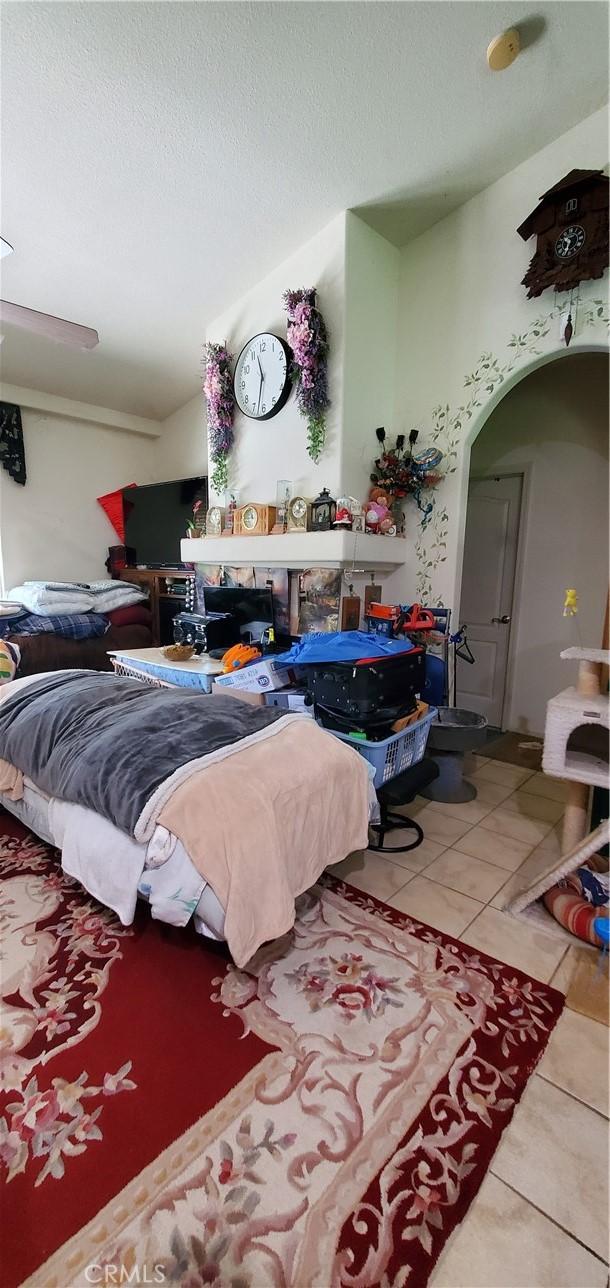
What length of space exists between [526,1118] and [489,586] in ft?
10.7

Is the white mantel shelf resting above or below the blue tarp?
above

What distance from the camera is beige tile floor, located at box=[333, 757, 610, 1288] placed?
0.90 metres

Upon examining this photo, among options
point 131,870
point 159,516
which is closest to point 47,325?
point 159,516

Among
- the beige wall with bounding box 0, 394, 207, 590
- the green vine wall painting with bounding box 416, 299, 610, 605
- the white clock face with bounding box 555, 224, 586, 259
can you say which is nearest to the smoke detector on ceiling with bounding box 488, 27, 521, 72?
the white clock face with bounding box 555, 224, 586, 259

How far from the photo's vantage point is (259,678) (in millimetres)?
2498

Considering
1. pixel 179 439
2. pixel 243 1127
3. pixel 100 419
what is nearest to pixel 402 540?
pixel 243 1127

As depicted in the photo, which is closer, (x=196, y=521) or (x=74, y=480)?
(x=196, y=521)

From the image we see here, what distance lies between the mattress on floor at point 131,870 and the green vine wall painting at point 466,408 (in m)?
2.11

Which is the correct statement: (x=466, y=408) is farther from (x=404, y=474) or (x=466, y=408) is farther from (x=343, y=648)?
(x=343, y=648)

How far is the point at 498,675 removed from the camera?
3822 mm

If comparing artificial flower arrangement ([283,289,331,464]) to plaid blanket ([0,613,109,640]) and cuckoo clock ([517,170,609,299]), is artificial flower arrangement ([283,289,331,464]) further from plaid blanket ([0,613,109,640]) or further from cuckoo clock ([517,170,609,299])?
plaid blanket ([0,613,109,640])

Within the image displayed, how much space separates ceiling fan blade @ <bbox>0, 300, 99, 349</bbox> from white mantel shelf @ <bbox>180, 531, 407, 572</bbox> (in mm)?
1345

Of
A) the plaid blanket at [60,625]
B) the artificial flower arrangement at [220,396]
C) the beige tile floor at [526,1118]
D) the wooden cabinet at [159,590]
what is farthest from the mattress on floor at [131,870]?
the wooden cabinet at [159,590]

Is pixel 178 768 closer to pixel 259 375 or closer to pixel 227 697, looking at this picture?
pixel 227 697
